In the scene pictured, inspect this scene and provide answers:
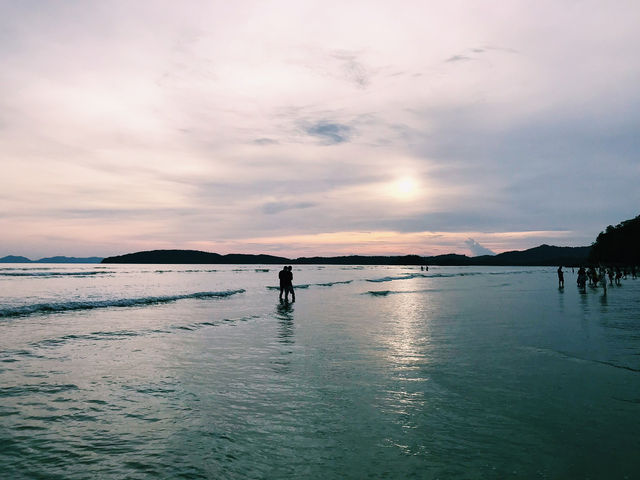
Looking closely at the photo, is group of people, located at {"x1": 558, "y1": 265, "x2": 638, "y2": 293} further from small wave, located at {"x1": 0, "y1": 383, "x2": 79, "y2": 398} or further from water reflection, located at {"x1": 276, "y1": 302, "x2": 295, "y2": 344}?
small wave, located at {"x1": 0, "y1": 383, "x2": 79, "y2": 398}

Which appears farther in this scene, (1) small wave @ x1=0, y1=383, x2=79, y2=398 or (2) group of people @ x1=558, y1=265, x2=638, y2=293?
(2) group of people @ x1=558, y1=265, x2=638, y2=293

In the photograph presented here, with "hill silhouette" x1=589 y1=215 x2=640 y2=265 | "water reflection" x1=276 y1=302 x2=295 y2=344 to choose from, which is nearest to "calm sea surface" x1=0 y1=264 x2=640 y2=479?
"water reflection" x1=276 y1=302 x2=295 y2=344

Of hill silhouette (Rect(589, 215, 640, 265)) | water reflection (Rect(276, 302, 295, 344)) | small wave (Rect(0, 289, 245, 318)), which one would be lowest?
water reflection (Rect(276, 302, 295, 344))

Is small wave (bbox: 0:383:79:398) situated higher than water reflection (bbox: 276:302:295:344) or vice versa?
small wave (bbox: 0:383:79:398)

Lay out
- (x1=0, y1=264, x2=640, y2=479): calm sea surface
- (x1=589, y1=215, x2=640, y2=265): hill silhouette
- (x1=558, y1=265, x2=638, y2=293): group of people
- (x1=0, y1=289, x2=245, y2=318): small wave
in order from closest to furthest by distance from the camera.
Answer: (x1=0, y1=264, x2=640, y2=479): calm sea surface
(x1=0, y1=289, x2=245, y2=318): small wave
(x1=558, y1=265, x2=638, y2=293): group of people
(x1=589, y1=215, x2=640, y2=265): hill silhouette

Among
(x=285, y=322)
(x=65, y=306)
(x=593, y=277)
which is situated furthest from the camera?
(x=593, y=277)

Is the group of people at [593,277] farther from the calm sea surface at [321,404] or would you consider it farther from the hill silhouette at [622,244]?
the hill silhouette at [622,244]

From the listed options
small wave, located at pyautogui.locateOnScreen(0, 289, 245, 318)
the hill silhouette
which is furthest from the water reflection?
the hill silhouette

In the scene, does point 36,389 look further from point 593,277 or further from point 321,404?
point 593,277

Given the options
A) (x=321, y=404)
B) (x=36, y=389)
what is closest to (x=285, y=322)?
(x=36, y=389)

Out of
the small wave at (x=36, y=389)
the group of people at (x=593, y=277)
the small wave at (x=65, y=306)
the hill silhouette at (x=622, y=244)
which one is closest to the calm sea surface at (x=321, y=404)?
the small wave at (x=36, y=389)

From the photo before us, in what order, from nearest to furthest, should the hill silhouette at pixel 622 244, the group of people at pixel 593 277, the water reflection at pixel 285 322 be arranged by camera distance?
the water reflection at pixel 285 322 < the group of people at pixel 593 277 < the hill silhouette at pixel 622 244

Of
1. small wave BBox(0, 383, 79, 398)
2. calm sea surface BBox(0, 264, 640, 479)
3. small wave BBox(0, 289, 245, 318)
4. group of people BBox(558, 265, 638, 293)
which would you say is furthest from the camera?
group of people BBox(558, 265, 638, 293)

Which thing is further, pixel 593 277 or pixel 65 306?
pixel 593 277
